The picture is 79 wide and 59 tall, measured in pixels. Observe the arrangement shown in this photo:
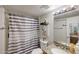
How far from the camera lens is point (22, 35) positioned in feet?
3.73

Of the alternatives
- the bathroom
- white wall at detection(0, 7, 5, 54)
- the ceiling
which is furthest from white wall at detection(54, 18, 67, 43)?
white wall at detection(0, 7, 5, 54)

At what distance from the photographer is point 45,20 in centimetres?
115

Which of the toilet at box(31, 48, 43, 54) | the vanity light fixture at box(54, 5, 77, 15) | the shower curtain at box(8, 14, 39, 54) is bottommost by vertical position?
the toilet at box(31, 48, 43, 54)

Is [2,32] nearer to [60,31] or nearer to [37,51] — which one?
[37,51]

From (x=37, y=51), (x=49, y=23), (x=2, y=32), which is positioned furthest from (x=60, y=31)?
(x=2, y=32)

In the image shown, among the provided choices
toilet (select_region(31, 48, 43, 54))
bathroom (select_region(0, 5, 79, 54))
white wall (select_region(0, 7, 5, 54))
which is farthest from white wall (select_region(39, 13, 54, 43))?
white wall (select_region(0, 7, 5, 54))

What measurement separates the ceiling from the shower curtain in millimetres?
55

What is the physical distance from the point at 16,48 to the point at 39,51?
24 centimetres

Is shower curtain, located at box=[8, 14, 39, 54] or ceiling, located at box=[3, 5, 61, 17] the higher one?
ceiling, located at box=[3, 5, 61, 17]

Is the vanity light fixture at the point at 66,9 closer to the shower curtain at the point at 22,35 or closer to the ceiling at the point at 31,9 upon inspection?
the ceiling at the point at 31,9

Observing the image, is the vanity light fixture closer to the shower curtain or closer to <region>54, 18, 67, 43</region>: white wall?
<region>54, 18, 67, 43</region>: white wall

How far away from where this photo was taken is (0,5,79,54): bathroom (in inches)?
42.8

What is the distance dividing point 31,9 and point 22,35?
28 centimetres

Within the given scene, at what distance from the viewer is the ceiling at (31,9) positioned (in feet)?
3.58
